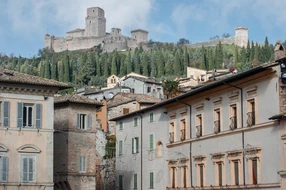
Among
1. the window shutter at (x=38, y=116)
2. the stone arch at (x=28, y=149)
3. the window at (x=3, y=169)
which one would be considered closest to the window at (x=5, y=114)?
the stone arch at (x=28, y=149)

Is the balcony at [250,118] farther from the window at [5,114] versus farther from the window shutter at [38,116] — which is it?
the window at [5,114]

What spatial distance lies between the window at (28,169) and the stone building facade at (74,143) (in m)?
9.39

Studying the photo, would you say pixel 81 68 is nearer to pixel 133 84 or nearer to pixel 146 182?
pixel 133 84

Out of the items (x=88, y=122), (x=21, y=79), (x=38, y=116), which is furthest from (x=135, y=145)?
(x=21, y=79)

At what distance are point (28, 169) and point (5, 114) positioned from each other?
3535 millimetres

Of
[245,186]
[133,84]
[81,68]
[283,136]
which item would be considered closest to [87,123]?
[245,186]

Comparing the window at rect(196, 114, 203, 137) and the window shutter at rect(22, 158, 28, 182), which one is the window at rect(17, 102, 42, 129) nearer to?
the window shutter at rect(22, 158, 28, 182)

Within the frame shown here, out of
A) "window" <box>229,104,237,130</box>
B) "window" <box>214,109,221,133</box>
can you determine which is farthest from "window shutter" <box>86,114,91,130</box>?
"window" <box>229,104,237,130</box>

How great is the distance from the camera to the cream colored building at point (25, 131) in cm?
3822

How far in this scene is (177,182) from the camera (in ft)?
146

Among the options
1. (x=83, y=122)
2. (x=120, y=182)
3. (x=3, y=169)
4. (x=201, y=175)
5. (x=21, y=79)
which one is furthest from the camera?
(x=120, y=182)

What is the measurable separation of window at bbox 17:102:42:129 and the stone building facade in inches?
373

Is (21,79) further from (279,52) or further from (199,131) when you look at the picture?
(279,52)

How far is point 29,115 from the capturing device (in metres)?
39.5
